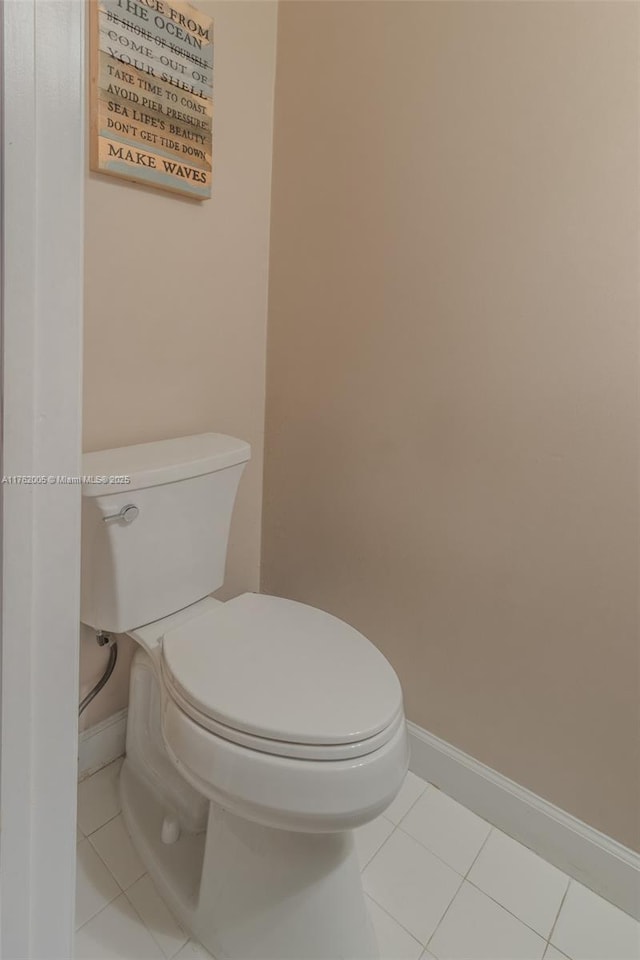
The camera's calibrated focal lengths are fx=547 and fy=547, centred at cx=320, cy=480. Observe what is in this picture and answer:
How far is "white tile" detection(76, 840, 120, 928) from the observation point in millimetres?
989

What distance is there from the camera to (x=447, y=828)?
122cm

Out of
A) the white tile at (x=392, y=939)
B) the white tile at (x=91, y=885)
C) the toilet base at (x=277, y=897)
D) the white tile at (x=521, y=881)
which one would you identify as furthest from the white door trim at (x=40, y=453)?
the white tile at (x=521, y=881)

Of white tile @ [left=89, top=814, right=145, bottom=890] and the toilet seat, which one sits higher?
the toilet seat

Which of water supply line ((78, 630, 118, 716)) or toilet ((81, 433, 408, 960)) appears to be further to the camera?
water supply line ((78, 630, 118, 716))

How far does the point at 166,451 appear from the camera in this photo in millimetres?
1146

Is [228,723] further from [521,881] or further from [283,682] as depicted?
[521,881]

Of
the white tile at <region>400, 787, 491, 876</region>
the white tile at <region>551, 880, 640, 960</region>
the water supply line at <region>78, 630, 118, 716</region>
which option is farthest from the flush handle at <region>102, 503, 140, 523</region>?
the white tile at <region>551, 880, 640, 960</region>

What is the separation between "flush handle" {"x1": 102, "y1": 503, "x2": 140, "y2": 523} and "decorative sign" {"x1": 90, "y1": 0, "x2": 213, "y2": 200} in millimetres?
669

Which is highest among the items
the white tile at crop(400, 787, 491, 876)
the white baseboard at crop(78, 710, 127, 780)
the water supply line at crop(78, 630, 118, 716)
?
the water supply line at crop(78, 630, 118, 716)

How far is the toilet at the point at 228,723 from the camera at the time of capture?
80cm

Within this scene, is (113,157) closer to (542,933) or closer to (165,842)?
(165,842)

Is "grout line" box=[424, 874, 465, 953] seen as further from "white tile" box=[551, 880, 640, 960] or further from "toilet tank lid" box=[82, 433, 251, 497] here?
"toilet tank lid" box=[82, 433, 251, 497]

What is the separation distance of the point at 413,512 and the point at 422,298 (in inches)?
18.9

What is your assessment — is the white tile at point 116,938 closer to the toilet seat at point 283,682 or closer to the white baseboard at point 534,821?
the toilet seat at point 283,682
